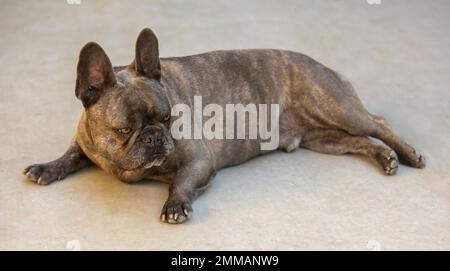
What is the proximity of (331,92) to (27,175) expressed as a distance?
4.86ft

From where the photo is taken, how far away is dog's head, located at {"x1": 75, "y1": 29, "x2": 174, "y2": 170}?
9.52ft

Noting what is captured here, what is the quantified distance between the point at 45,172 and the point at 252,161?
97 cm

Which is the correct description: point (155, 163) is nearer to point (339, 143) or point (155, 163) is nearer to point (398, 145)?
point (339, 143)

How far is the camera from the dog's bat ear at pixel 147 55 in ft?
9.80

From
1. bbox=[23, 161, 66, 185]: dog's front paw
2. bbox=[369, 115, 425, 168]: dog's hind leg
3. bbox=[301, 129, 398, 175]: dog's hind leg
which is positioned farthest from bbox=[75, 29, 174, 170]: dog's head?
bbox=[369, 115, 425, 168]: dog's hind leg

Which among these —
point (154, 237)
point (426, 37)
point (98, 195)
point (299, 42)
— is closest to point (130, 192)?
point (98, 195)

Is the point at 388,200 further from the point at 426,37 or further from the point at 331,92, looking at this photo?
the point at 426,37

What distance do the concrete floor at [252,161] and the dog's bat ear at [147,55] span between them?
1.72ft

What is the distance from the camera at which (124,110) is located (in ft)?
9.53

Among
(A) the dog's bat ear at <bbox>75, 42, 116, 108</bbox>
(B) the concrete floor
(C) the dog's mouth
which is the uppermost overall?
(A) the dog's bat ear at <bbox>75, 42, 116, 108</bbox>

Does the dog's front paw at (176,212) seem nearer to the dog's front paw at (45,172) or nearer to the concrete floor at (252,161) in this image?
→ the concrete floor at (252,161)

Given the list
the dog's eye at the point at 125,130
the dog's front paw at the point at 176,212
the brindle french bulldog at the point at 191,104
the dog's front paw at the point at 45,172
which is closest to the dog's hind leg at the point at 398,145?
the brindle french bulldog at the point at 191,104

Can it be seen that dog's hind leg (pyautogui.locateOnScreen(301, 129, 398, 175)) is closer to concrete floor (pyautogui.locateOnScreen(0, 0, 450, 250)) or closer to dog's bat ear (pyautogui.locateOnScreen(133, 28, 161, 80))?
concrete floor (pyautogui.locateOnScreen(0, 0, 450, 250))

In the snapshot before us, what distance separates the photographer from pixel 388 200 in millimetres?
3203
